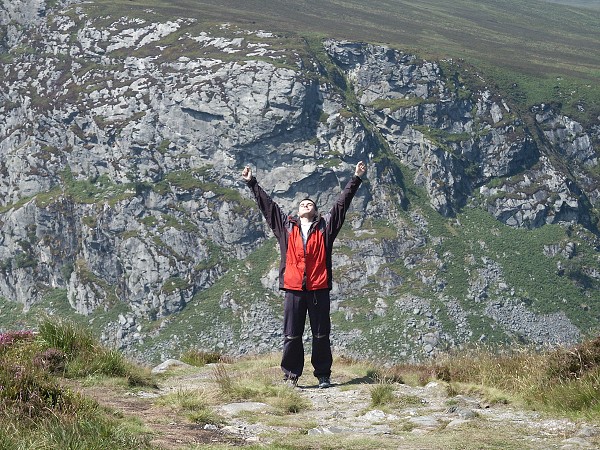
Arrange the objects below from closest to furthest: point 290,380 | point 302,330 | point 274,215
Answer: point 290,380, point 302,330, point 274,215

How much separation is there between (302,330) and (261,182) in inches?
6512

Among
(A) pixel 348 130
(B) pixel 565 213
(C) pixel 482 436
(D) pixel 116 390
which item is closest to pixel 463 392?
(C) pixel 482 436

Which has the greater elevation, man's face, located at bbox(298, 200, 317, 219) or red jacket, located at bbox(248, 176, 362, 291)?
man's face, located at bbox(298, 200, 317, 219)

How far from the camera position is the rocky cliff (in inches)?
6383


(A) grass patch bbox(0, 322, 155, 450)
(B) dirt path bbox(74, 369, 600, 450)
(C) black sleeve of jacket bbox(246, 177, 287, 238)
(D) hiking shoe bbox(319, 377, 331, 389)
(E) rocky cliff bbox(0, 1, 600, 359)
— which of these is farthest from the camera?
(E) rocky cliff bbox(0, 1, 600, 359)

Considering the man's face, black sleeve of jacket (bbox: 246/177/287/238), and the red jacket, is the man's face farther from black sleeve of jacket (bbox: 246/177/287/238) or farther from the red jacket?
black sleeve of jacket (bbox: 246/177/287/238)

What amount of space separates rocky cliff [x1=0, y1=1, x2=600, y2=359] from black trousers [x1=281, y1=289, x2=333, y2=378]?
5411 inches

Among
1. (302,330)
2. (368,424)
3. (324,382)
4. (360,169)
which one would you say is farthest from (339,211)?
(368,424)

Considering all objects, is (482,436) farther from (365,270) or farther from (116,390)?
(365,270)

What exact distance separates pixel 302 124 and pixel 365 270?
116 feet

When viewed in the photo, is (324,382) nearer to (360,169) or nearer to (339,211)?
(339,211)

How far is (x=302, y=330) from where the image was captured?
14531mm

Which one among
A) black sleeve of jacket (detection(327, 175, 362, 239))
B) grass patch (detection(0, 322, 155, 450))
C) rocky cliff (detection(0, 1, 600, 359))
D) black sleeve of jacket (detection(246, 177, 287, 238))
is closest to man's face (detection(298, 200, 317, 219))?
black sleeve of jacket (detection(327, 175, 362, 239))

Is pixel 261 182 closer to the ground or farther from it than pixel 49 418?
closer to the ground
